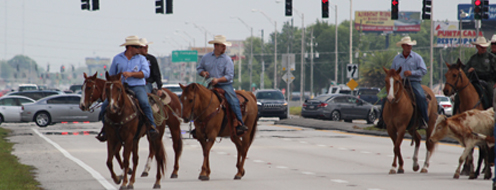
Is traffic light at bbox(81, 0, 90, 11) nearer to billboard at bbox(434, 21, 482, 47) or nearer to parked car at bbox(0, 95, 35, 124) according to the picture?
parked car at bbox(0, 95, 35, 124)

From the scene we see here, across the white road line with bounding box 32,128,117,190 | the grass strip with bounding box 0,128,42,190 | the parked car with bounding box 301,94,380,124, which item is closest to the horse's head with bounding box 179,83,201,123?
the white road line with bounding box 32,128,117,190

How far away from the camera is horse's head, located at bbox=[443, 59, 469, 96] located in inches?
528

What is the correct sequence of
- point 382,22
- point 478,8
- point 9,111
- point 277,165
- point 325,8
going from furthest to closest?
point 382,22
point 9,111
point 325,8
point 478,8
point 277,165

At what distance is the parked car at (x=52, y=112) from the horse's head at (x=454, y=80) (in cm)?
2361

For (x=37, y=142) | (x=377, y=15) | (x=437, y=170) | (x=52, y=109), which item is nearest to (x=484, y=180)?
(x=437, y=170)

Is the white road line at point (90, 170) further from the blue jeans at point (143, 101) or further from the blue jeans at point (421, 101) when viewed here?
the blue jeans at point (421, 101)

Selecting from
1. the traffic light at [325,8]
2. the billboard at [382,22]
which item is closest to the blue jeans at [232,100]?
the traffic light at [325,8]

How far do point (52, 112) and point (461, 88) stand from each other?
2471cm

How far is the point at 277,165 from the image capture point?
15.2m

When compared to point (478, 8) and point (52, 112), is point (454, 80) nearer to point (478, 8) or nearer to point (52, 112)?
point (478, 8)

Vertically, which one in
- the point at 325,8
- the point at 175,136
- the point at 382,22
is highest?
the point at 382,22

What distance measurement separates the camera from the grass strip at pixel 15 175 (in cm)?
1162

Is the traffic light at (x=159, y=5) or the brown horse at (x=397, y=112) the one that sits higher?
the traffic light at (x=159, y=5)

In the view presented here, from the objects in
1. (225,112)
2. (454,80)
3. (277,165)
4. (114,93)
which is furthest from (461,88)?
(114,93)
